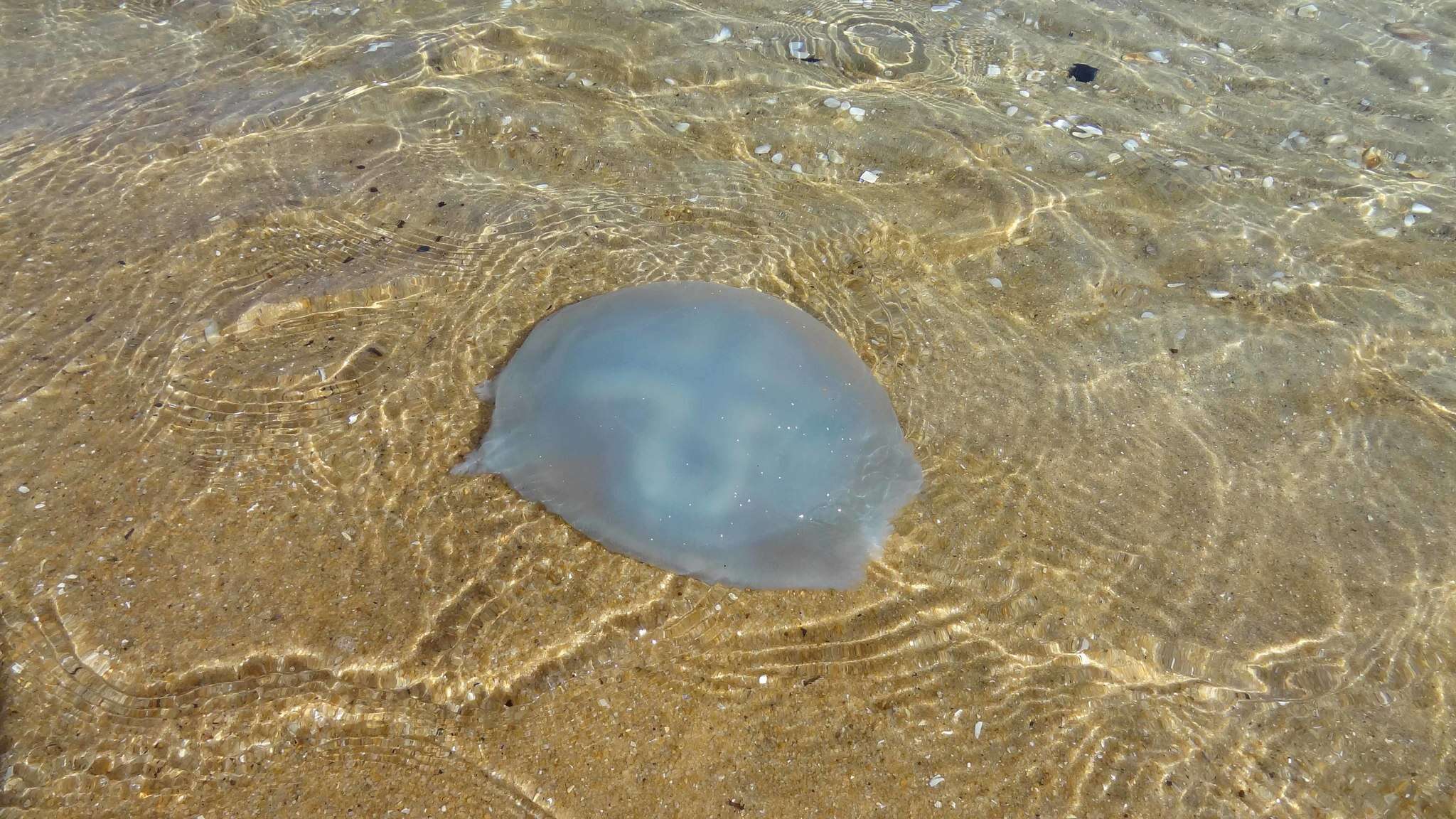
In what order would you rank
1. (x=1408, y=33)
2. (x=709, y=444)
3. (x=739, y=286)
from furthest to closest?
1. (x=1408, y=33)
2. (x=739, y=286)
3. (x=709, y=444)

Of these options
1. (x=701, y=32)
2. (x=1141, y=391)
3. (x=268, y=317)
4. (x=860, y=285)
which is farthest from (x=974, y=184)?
(x=268, y=317)

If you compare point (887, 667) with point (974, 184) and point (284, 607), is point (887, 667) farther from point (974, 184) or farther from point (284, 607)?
point (974, 184)

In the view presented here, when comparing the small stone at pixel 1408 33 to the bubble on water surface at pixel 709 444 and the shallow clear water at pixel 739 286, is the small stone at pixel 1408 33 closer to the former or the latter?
the shallow clear water at pixel 739 286

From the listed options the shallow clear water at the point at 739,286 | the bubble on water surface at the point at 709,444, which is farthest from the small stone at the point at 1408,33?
the bubble on water surface at the point at 709,444

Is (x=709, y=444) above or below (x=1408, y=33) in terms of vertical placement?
below

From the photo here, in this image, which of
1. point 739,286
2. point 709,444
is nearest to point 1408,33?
point 739,286

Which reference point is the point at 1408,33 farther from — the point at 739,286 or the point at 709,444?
the point at 709,444

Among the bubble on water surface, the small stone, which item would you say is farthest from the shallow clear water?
the small stone
